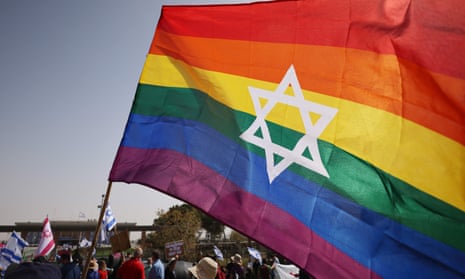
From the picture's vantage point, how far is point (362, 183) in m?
2.70

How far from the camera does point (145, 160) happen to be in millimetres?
3598

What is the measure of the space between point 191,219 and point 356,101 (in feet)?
183

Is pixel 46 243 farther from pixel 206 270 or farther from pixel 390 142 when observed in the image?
pixel 390 142

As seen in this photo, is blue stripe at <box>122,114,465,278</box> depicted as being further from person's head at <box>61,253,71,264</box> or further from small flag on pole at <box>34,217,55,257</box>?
small flag on pole at <box>34,217,55,257</box>

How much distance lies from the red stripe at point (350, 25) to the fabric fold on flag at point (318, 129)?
0.01 meters

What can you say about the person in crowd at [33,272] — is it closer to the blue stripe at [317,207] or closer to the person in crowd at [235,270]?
the blue stripe at [317,207]

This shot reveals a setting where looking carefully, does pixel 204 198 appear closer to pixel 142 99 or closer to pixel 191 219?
pixel 142 99

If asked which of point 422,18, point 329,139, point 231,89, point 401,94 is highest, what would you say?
point 422,18

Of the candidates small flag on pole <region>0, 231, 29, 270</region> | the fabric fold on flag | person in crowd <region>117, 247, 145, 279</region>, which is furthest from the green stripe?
small flag on pole <region>0, 231, 29, 270</region>

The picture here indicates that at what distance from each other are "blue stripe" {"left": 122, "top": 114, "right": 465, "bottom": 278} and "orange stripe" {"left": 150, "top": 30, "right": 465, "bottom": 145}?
80 centimetres

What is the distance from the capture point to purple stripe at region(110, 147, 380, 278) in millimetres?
2617

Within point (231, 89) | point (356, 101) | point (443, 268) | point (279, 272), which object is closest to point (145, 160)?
point (231, 89)

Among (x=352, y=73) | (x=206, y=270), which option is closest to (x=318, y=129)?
(x=352, y=73)

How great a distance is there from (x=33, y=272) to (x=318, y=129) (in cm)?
254
